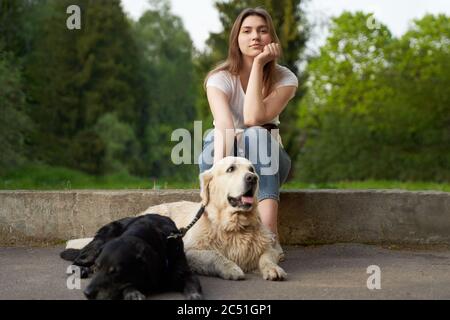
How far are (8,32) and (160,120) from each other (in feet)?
31.5

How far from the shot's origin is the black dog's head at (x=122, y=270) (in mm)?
3971

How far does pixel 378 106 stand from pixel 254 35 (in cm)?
2673

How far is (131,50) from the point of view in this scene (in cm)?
3438

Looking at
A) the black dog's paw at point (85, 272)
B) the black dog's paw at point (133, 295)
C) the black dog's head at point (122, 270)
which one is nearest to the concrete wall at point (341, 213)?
the black dog's paw at point (85, 272)

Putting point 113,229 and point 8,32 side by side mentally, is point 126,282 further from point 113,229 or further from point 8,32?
point 8,32

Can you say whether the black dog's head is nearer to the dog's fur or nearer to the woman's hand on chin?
the dog's fur

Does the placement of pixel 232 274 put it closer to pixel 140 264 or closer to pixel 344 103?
pixel 140 264

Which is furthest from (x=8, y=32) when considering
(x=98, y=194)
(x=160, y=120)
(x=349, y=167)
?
(x=98, y=194)

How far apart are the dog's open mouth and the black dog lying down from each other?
0.48 m

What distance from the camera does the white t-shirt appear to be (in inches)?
227

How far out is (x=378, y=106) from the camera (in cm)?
3148
